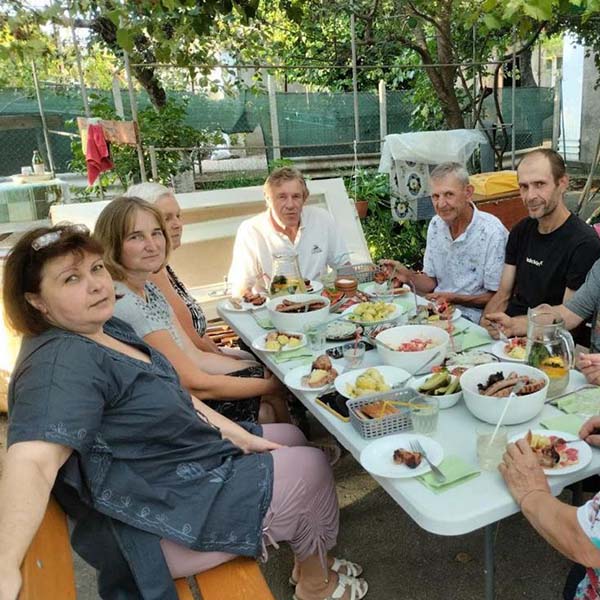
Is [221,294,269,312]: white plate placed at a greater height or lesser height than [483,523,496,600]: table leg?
greater

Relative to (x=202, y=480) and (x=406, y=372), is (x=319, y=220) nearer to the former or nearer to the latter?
(x=406, y=372)

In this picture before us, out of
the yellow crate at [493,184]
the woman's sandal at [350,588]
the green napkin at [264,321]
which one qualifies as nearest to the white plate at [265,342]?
the green napkin at [264,321]

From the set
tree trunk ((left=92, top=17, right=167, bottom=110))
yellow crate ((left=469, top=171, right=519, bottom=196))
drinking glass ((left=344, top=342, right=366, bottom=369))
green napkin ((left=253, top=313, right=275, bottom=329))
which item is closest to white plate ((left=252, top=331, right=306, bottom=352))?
green napkin ((left=253, top=313, right=275, bottom=329))

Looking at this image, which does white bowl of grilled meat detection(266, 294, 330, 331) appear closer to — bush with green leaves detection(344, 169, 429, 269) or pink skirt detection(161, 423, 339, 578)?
pink skirt detection(161, 423, 339, 578)

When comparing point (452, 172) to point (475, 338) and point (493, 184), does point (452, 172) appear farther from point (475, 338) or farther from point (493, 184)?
point (493, 184)

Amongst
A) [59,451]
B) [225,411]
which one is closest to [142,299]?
[225,411]

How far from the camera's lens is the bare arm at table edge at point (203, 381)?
2.24 m

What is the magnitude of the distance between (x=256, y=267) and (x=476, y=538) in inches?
72.4

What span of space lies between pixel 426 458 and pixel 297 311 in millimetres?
1203

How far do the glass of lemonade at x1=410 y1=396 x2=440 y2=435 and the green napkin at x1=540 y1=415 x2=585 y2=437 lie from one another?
305mm

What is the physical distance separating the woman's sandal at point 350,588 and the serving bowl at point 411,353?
861 mm

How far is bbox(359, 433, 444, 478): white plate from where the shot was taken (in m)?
1.39

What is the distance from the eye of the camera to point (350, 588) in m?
2.13

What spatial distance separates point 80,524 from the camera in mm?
1588
